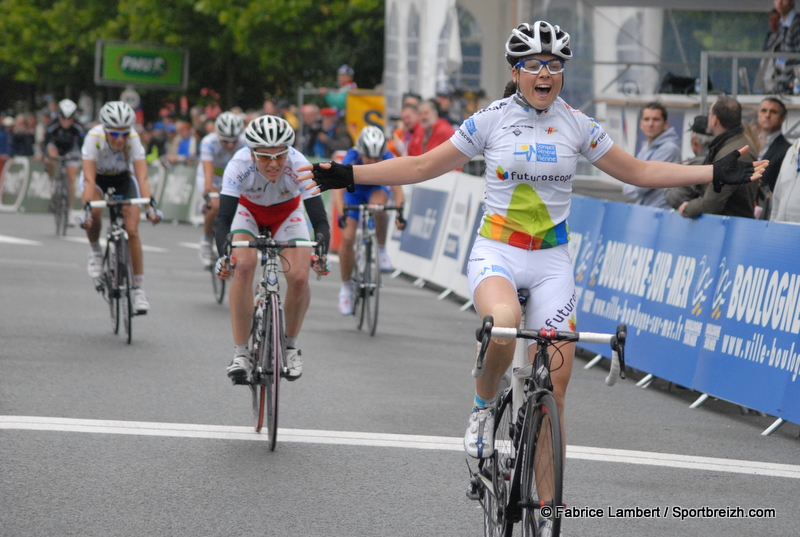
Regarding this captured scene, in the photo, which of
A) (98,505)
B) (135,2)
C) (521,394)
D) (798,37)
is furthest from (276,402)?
(135,2)

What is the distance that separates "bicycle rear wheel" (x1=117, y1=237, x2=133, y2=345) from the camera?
444 inches

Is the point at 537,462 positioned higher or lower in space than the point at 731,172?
lower

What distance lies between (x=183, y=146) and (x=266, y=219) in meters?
21.0

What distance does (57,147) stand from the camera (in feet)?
78.7

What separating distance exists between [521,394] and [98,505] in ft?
7.19

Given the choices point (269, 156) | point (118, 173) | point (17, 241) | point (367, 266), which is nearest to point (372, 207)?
point (367, 266)

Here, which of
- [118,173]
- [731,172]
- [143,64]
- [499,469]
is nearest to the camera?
[499,469]

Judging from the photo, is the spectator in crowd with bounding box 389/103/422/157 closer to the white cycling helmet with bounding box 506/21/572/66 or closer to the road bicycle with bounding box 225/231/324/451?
the road bicycle with bounding box 225/231/324/451

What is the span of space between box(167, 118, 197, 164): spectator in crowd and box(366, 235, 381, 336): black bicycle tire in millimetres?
16263

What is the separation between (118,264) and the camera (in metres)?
11.5

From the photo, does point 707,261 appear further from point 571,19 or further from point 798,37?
point 571,19

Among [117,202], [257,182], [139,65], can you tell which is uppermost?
[139,65]

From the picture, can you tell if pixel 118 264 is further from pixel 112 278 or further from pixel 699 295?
pixel 699 295

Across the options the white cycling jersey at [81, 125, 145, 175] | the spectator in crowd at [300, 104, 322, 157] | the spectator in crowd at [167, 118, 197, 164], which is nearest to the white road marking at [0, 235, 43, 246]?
the spectator in crowd at [300, 104, 322, 157]
